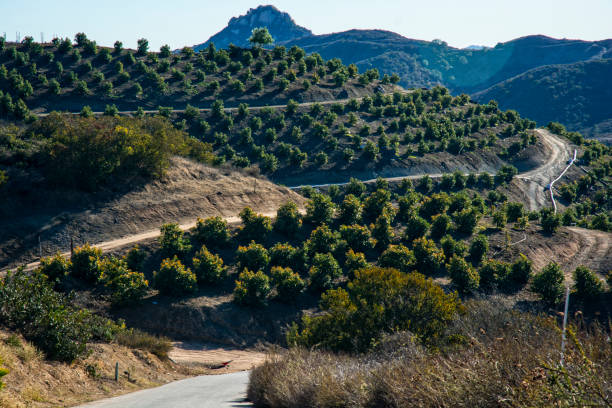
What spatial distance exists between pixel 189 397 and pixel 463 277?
25479mm

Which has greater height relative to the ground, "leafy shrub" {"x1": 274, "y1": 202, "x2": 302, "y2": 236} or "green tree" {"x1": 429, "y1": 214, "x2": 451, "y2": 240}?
"leafy shrub" {"x1": 274, "y1": 202, "x2": 302, "y2": 236}

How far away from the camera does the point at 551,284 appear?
36.5 metres

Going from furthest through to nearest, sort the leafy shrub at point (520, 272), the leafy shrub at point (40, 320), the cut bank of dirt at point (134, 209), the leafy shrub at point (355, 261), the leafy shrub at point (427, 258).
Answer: the leafy shrub at point (427, 258), the leafy shrub at point (520, 272), the leafy shrub at point (355, 261), the cut bank of dirt at point (134, 209), the leafy shrub at point (40, 320)

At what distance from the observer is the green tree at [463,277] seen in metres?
37.8

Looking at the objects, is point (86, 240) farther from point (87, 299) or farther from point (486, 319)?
point (486, 319)

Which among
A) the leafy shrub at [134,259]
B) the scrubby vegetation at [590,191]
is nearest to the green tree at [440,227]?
the scrubby vegetation at [590,191]

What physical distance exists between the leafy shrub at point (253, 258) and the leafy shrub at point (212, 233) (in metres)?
2.70

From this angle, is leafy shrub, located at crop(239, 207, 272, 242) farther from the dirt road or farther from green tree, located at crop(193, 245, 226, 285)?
green tree, located at crop(193, 245, 226, 285)

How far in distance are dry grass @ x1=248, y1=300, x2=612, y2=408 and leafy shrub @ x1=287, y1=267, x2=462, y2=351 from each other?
13.2 feet

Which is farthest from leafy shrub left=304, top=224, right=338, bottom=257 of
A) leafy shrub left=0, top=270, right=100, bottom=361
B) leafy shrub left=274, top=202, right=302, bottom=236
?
leafy shrub left=0, top=270, right=100, bottom=361

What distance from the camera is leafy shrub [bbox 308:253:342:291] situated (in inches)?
1464

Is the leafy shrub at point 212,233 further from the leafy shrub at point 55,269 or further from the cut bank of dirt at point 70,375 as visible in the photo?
the cut bank of dirt at point 70,375

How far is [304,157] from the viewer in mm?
74875

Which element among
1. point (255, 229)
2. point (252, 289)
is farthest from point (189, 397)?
point (255, 229)
